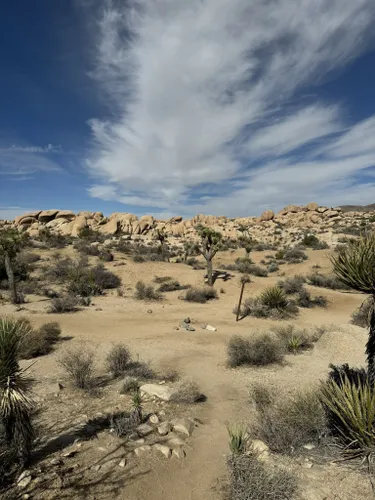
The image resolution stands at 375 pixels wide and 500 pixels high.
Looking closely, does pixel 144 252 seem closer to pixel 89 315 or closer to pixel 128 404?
pixel 89 315

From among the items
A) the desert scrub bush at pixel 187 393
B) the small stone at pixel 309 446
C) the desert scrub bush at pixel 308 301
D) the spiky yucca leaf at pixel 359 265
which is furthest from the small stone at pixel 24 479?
the desert scrub bush at pixel 308 301

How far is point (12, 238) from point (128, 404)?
1349 cm

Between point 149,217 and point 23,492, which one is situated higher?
point 149,217

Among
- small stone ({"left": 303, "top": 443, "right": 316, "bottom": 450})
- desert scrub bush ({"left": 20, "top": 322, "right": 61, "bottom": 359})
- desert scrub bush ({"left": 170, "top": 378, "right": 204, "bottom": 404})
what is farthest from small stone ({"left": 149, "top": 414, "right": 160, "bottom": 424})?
desert scrub bush ({"left": 20, "top": 322, "right": 61, "bottom": 359})

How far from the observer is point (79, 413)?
5859 millimetres

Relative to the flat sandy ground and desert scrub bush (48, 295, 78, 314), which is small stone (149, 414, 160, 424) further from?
desert scrub bush (48, 295, 78, 314)

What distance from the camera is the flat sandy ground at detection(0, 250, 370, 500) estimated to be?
3.90m

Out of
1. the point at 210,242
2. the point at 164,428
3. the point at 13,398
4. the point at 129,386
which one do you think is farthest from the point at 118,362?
the point at 210,242

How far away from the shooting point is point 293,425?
194 inches

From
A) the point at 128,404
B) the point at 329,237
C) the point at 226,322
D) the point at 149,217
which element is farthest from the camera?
the point at 149,217

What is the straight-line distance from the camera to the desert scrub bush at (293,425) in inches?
175

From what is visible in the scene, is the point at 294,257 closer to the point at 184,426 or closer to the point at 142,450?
the point at 184,426

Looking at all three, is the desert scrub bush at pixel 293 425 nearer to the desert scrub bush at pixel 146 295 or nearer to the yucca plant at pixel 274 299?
the yucca plant at pixel 274 299

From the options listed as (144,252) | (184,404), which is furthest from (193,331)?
(144,252)
